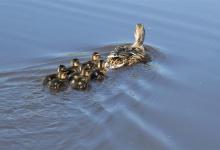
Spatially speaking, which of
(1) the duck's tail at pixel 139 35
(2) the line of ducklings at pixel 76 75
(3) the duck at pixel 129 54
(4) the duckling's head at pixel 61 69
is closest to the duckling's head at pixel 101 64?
(2) the line of ducklings at pixel 76 75

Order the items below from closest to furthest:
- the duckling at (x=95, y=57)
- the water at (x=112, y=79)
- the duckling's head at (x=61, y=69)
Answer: the water at (x=112, y=79) → the duckling's head at (x=61, y=69) → the duckling at (x=95, y=57)

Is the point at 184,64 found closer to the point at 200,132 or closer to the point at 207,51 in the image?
the point at 207,51

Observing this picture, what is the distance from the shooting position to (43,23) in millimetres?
9781

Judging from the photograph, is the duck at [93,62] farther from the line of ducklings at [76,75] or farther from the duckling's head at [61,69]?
the duckling's head at [61,69]

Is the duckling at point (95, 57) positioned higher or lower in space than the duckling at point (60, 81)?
higher

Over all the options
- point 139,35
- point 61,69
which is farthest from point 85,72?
point 139,35

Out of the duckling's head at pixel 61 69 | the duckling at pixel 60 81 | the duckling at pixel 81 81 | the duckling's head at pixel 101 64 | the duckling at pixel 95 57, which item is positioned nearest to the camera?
the duckling at pixel 60 81

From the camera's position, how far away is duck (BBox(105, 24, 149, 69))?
8.35 m

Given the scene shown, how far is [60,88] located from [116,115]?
1.03 metres

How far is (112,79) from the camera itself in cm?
791

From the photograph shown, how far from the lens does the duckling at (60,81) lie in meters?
7.27

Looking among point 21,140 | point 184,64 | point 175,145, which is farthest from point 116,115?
point 184,64

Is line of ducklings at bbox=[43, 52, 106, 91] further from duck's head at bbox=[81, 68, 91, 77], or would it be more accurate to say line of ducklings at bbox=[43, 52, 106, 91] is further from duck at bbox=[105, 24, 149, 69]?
duck at bbox=[105, 24, 149, 69]

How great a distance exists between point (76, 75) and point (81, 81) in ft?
0.57
